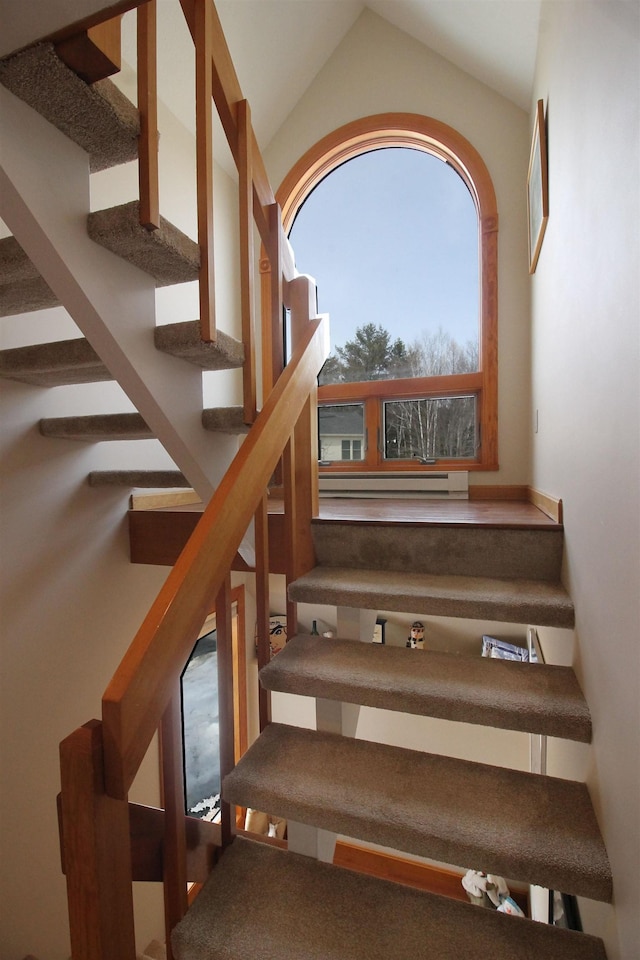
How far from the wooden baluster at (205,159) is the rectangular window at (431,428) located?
2.20 meters

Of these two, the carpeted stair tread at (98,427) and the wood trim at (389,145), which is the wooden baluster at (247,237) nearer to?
the carpeted stair tread at (98,427)

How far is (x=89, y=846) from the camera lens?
0.77m

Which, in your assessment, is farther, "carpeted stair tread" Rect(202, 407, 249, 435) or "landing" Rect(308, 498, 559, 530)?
"landing" Rect(308, 498, 559, 530)

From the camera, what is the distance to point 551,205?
173 centimetres

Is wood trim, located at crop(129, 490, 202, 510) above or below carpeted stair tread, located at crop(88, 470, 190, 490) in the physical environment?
below

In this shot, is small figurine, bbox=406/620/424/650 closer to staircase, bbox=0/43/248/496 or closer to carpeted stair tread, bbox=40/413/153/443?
staircase, bbox=0/43/248/496

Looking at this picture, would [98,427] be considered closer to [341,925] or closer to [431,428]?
[341,925]

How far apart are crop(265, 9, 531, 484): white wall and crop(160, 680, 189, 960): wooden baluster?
8.15 feet

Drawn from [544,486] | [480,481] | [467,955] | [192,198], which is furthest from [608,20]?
[192,198]

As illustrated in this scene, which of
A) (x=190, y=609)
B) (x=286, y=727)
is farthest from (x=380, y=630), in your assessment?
(x=190, y=609)

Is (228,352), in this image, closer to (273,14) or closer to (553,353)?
(553,353)

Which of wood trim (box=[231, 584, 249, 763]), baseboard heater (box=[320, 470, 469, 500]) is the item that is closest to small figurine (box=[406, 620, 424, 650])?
baseboard heater (box=[320, 470, 469, 500])

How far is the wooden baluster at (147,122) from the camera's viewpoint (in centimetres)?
109

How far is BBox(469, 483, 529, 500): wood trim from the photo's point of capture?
9.52 feet
